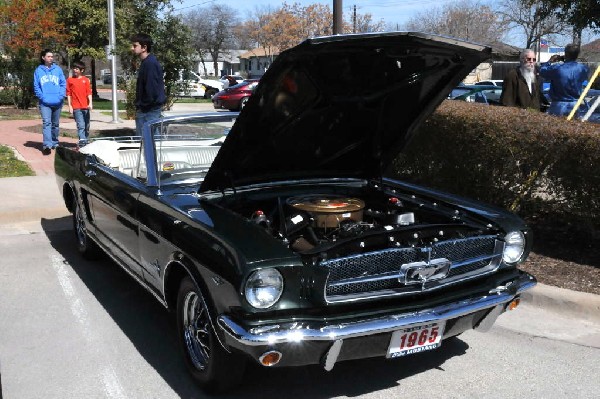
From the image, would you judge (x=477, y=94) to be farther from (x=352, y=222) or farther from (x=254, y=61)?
(x=254, y=61)

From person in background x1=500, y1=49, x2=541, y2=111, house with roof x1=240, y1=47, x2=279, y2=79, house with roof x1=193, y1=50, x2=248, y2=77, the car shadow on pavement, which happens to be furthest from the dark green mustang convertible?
house with roof x1=193, y1=50, x2=248, y2=77

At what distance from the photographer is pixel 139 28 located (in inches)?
537

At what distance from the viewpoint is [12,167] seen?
10102 millimetres

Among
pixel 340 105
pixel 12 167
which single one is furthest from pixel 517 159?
pixel 12 167

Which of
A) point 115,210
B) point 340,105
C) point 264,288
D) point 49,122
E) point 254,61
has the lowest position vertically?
point 264,288

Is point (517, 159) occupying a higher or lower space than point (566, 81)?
lower

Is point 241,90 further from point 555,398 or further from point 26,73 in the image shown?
point 555,398

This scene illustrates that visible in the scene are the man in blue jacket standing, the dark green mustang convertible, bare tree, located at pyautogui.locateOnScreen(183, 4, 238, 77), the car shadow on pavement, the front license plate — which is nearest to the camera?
the dark green mustang convertible

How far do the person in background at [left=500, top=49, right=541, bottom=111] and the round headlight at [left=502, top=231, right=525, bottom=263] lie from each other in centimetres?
485

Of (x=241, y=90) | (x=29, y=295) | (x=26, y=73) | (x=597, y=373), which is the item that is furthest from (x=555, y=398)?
(x=241, y=90)

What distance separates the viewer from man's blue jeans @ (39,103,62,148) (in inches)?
446

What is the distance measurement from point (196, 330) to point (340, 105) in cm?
179

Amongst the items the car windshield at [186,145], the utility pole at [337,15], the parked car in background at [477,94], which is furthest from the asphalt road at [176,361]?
the parked car in background at [477,94]

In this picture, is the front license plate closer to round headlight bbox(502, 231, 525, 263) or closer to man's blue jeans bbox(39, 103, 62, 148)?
round headlight bbox(502, 231, 525, 263)
